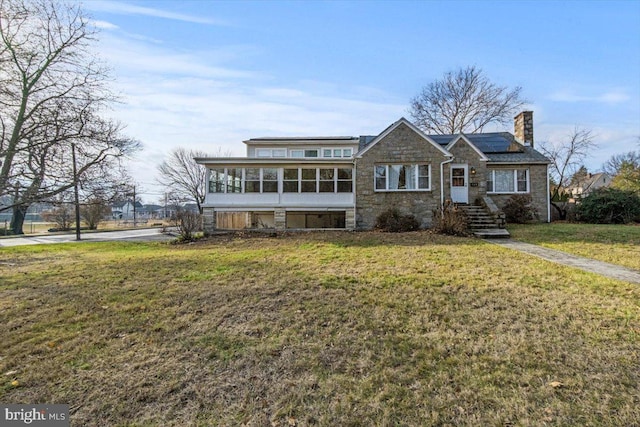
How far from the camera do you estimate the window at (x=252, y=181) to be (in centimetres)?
1686

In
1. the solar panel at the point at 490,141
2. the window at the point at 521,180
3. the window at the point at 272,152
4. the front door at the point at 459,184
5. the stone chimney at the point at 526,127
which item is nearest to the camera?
the front door at the point at 459,184

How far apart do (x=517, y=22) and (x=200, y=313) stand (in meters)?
15.2

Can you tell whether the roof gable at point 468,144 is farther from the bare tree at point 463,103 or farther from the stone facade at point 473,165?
the bare tree at point 463,103

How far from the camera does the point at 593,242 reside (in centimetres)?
1033

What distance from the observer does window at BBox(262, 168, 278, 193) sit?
16.8 metres

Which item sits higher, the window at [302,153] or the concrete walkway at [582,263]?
the window at [302,153]

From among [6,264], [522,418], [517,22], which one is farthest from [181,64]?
[522,418]

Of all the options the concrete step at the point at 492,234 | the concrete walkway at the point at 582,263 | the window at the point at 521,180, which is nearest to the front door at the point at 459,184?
the window at the point at 521,180

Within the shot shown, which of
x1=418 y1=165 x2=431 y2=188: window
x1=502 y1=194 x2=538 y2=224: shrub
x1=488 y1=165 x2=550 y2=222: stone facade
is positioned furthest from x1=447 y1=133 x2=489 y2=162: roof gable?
x1=502 y1=194 x2=538 y2=224: shrub

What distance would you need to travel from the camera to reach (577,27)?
38.6 ft

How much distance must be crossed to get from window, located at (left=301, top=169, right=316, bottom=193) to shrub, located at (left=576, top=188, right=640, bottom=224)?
50.8 feet

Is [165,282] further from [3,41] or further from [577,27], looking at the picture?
[577,27]

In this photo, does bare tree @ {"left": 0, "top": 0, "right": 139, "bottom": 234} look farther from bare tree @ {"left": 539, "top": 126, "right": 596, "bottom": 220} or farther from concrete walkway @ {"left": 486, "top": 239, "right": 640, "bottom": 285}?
bare tree @ {"left": 539, "top": 126, "right": 596, "bottom": 220}

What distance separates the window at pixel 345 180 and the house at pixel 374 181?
0.18ft
